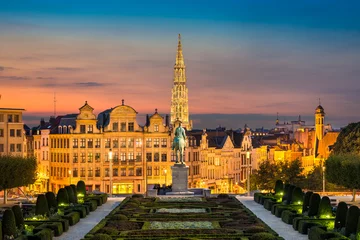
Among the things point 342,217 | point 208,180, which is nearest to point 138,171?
point 208,180

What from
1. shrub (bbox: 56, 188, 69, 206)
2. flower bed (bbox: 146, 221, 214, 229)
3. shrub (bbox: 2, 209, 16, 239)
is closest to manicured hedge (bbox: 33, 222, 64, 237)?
shrub (bbox: 2, 209, 16, 239)

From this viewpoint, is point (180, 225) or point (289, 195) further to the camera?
point (289, 195)

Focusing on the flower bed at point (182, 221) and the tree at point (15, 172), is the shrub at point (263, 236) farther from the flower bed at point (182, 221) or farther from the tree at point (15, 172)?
the tree at point (15, 172)

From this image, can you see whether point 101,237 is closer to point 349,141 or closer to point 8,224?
point 8,224

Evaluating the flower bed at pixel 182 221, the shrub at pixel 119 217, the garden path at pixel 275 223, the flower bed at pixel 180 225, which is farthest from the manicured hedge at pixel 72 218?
the garden path at pixel 275 223

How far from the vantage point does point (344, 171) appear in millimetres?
81312

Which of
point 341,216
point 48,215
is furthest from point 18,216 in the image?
point 341,216

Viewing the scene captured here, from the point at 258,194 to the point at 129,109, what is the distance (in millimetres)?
56740

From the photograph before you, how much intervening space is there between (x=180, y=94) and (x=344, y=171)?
370 ft

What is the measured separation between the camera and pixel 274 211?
63.3 meters

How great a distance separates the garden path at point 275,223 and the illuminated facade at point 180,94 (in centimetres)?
11393

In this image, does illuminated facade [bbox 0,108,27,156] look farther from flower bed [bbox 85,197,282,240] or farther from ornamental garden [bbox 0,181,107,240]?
flower bed [bbox 85,197,282,240]

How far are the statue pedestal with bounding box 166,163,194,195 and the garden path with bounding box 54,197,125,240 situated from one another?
713cm

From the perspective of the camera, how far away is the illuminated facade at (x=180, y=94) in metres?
189
